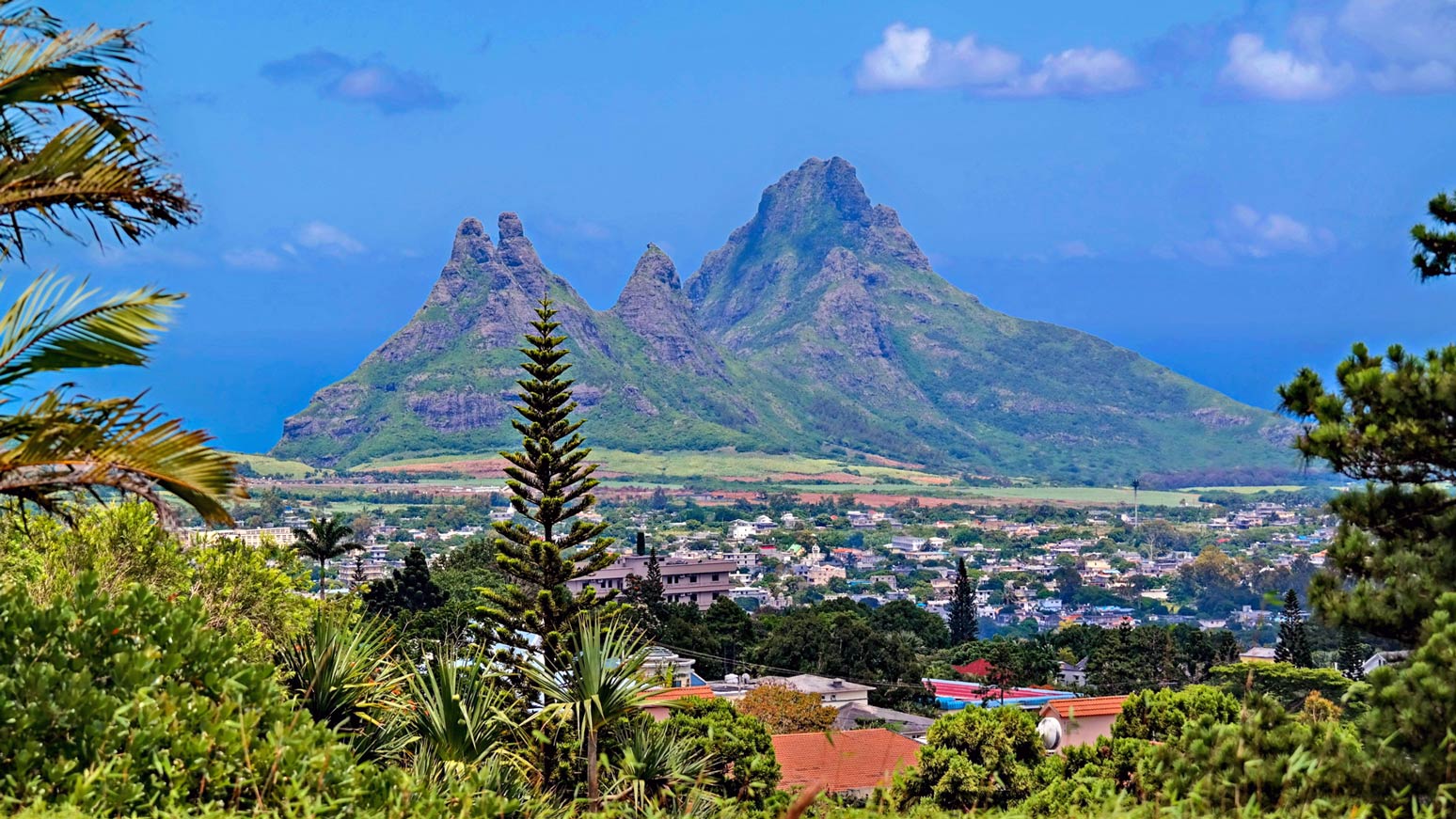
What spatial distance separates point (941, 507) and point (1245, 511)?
38224mm

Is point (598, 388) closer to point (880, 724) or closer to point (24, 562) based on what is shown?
point (880, 724)

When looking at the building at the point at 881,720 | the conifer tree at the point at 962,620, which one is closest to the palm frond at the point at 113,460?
the building at the point at 881,720

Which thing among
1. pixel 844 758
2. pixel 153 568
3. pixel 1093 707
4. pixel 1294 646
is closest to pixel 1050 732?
pixel 844 758

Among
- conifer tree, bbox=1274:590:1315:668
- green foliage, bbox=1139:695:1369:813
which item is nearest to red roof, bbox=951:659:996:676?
conifer tree, bbox=1274:590:1315:668

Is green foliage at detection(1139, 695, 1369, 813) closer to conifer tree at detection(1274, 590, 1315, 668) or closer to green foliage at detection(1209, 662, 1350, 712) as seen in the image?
green foliage at detection(1209, 662, 1350, 712)

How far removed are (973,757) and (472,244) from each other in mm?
167336

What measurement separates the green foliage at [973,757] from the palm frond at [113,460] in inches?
531

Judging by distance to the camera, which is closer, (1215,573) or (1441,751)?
(1441,751)

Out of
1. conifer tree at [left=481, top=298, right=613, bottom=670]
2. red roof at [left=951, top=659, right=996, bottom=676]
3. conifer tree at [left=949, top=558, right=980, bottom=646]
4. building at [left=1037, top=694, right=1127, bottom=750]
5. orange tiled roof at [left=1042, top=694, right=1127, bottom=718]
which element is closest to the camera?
conifer tree at [left=481, top=298, right=613, bottom=670]

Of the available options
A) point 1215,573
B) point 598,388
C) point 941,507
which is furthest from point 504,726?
point 598,388

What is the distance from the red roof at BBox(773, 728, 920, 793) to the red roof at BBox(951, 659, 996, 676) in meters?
23.1

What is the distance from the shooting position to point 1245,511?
554 feet

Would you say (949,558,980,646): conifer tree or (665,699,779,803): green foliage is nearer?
(665,699,779,803): green foliage

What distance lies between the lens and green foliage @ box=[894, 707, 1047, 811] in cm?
1697
